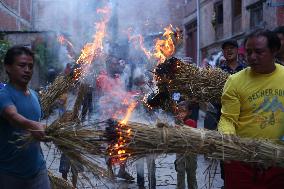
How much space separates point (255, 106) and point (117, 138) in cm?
114

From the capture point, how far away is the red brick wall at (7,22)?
68.1 ft

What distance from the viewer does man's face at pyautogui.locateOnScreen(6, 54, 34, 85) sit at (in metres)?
3.42

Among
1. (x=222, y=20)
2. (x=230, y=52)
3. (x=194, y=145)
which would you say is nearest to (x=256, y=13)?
(x=222, y=20)

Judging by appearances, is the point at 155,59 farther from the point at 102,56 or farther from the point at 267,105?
the point at 267,105

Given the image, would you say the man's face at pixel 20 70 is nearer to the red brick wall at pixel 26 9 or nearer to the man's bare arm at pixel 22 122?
the man's bare arm at pixel 22 122

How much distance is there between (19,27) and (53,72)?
25.1 ft

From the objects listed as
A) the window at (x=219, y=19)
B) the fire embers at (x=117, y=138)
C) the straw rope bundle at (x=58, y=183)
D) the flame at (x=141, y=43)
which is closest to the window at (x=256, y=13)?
the window at (x=219, y=19)

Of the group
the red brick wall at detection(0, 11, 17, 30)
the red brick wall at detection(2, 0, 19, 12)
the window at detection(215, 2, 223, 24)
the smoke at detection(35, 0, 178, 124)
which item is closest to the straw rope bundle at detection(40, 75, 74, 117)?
the smoke at detection(35, 0, 178, 124)

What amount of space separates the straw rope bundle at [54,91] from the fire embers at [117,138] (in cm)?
223

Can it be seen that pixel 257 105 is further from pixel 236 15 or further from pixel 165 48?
pixel 236 15

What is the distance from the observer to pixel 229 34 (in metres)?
18.9

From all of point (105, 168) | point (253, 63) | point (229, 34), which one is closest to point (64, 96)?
point (105, 168)

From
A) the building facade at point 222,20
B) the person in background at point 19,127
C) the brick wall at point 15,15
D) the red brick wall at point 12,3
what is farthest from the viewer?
the red brick wall at point 12,3

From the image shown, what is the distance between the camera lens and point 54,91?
5.57 metres
